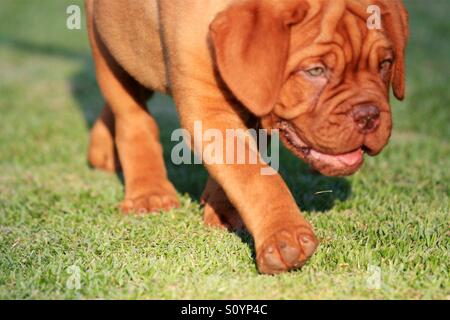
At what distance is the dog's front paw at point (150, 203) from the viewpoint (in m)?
4.68

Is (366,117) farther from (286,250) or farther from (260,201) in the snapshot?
(286,250)

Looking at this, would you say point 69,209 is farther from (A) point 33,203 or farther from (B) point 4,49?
(B) point 4,49

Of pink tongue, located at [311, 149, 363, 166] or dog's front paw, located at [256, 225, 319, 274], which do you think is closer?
dog's front paw, located at [256, 225, 319, 274]

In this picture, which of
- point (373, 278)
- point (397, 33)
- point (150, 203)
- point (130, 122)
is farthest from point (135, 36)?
point (373, 278)

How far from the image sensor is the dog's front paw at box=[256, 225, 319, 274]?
322cm

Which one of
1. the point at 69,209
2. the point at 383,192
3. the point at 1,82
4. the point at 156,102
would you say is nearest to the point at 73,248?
the point at 69,209

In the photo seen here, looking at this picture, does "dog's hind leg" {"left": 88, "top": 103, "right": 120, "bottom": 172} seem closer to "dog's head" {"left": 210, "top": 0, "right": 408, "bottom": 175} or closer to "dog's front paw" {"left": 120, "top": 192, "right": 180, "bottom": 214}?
"dog's front paw" {"left": 120, "top": 192, "right": 180, "bottom": 214}

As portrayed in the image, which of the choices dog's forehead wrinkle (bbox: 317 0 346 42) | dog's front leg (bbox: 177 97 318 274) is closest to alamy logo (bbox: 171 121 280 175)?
dog's front leg (bbox: 177 97 318 274)

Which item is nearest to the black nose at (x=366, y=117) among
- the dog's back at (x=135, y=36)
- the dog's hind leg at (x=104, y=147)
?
the dog's back at (x=135, y=36)

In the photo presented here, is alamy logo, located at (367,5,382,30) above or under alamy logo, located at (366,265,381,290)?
above

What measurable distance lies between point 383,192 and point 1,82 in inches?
233

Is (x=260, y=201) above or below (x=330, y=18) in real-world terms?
below

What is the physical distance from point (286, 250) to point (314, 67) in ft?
2.65

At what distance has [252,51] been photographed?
3.35m
